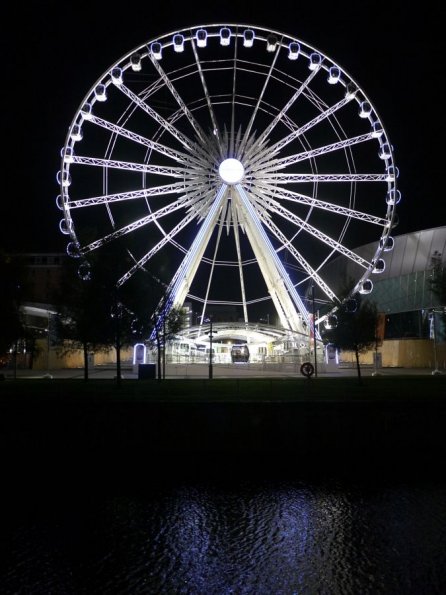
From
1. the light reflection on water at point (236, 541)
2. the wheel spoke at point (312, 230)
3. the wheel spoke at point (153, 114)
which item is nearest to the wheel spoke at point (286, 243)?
the wheel spoke at point (312, 230)

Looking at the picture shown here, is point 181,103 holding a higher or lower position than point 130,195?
higher

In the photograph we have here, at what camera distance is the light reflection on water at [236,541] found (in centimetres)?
999

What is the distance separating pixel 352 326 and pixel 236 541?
20.9m

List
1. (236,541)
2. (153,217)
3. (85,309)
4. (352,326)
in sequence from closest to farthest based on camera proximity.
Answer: (236,541) < (85,309) < (352,326) < (153,217)

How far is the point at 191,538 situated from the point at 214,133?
84.1 feet

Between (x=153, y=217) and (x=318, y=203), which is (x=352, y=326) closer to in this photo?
(x=318, y=203)

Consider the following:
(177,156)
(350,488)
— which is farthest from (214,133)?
(350,488)

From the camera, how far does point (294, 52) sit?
32562 millimetres

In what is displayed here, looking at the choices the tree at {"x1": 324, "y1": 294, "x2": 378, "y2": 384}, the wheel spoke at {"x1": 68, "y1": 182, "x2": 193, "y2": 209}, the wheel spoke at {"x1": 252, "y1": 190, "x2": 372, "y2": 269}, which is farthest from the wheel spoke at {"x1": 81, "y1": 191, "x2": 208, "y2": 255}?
the tree at {"x1": 324, "y1": 294, "x2": 378, "y2": 384}

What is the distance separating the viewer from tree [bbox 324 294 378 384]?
106 feet

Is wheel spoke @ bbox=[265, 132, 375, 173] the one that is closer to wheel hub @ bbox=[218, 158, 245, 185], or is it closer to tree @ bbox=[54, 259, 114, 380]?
wheel hub @ bbox=[218, 158, 245, 185]

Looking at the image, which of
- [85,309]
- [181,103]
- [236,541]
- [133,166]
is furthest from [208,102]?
[236,541]

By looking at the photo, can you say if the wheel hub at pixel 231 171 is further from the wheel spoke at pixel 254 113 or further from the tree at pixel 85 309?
the tree at pixel 85 309

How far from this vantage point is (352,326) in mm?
31500
